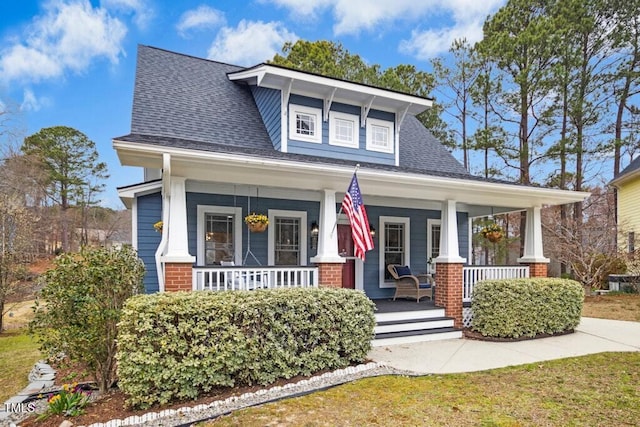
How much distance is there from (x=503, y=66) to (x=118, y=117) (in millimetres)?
A: 24242

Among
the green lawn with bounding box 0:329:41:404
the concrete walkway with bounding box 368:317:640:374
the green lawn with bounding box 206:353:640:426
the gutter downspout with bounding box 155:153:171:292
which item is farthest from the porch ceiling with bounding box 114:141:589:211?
the green lawn with bounding box 0:329:41:404

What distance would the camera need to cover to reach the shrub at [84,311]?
452 cm

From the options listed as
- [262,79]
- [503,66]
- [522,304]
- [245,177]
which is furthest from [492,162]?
[245,177]

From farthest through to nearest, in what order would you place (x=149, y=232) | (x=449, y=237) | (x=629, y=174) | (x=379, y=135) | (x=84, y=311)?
(x=629, y=174) < (x=379, y=135) < (x=149, y=232) < (x=449, y=237) < (x=84, y=311)

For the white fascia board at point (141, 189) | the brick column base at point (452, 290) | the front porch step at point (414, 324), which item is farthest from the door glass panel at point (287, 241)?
the brick column base at point (452, 290)

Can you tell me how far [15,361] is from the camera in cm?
679

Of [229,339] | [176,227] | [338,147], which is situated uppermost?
[338,147]

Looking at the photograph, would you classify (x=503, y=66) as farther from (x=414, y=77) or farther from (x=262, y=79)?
(x=262, y=79)

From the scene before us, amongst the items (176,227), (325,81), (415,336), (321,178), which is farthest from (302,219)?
(176,227)

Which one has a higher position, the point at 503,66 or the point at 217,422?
the point at 503,66

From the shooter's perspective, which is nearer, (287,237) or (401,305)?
(401,305)

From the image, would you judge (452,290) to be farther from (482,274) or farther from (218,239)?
(218,239)

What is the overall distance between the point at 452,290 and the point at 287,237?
3.69 metres

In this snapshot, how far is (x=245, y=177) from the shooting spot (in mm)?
6023
